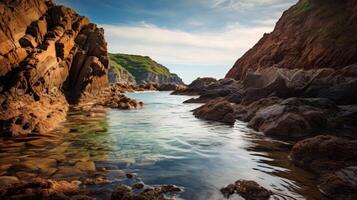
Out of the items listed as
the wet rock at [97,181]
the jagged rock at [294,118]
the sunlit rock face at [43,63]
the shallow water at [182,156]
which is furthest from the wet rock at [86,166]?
the jagged rock at [294,118]

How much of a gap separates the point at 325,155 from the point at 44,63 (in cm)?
2268

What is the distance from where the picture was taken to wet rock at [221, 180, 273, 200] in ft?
26.6

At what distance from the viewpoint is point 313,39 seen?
158 feet

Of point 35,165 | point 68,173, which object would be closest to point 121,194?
point 68,173

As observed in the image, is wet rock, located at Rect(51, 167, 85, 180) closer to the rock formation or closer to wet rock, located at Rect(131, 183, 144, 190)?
wet rock, located at Rect(131, 183, 144, 190)

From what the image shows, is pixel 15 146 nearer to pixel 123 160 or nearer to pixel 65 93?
pixel 123 160

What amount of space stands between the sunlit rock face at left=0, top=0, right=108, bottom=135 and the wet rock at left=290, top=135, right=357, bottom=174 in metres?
13.9

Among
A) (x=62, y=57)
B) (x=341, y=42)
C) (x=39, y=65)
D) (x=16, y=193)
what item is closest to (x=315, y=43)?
(x=341, y=42)

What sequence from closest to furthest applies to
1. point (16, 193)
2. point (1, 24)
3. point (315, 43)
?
point (16, 193) < point (1, 24) < point (315, 43)

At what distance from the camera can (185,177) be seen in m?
9.92

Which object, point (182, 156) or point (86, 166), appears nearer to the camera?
point (86, 166)

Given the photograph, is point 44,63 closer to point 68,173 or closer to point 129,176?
point 68,173

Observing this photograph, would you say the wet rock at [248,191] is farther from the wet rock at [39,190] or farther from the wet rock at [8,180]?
the wet rock at [8,180]

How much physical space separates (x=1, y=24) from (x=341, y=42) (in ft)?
134
